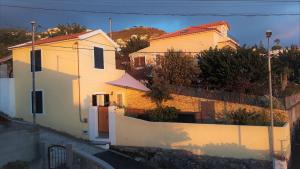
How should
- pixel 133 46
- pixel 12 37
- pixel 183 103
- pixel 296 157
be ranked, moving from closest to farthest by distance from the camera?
1. pixel 296 157
2. pixel 183 103
3. pixel 133 46
4. pixel 12 37

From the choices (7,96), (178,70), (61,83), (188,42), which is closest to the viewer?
(61,83)

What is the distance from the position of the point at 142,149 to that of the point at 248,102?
7886 millimetres

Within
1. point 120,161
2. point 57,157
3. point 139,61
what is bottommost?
point 120,161

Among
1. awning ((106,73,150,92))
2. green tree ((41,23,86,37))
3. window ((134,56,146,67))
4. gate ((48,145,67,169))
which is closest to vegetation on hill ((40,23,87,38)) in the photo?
green tree ((41,23,86,37))

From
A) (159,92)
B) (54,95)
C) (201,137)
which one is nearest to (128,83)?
(159,92)

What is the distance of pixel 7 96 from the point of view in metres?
28.5

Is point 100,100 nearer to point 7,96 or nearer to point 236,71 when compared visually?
point 7,96

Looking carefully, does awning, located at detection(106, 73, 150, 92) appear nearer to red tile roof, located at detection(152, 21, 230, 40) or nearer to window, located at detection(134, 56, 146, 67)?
window, located at detection(134, 56, 146, 67)

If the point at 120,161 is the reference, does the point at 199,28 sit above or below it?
above

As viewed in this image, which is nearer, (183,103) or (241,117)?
(241,117)

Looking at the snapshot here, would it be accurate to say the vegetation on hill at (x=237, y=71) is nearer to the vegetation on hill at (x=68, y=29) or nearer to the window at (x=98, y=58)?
the window at (x=98, y=58)

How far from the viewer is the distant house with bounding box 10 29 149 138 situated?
25438mm

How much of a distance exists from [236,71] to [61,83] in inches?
515

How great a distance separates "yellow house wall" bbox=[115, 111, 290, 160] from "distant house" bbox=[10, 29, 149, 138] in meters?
2.24
